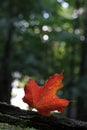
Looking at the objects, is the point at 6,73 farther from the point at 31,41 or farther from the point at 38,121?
the point at 38,121

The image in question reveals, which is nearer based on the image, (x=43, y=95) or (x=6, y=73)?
(x=43, y=95)

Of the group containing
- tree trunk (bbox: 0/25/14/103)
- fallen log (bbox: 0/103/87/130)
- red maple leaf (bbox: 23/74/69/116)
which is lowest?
fallen log (bbox: 0/103/87/130)

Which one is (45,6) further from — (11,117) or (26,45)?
(11,117)

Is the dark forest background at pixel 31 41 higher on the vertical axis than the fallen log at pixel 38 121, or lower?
higher

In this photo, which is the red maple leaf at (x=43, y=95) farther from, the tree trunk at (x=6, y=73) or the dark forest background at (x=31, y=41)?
the tree trunk at (x=6, y=73)

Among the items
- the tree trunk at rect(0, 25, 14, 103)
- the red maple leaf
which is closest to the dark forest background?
the tree trunk at rect(0, 25, 14, 103)

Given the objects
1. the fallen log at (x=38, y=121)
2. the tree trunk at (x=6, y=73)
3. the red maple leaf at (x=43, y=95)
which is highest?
the tree trunk at (x=6, y=73)

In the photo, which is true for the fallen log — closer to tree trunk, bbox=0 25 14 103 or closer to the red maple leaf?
the red maple leaf

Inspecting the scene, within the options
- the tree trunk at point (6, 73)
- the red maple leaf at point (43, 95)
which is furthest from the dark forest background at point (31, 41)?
the red maple leaf at point (43, 95)

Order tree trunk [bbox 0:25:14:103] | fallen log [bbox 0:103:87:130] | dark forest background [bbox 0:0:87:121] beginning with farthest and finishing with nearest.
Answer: tree trunk [bbox 0:25:14:103] < dark forest background [bbox 0:0:87:121] < fallen log [bbox 0:103:87:130]

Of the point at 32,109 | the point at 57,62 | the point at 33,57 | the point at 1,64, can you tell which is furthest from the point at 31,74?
the point at 32,109

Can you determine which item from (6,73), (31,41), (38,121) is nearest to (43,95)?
(38,121)
